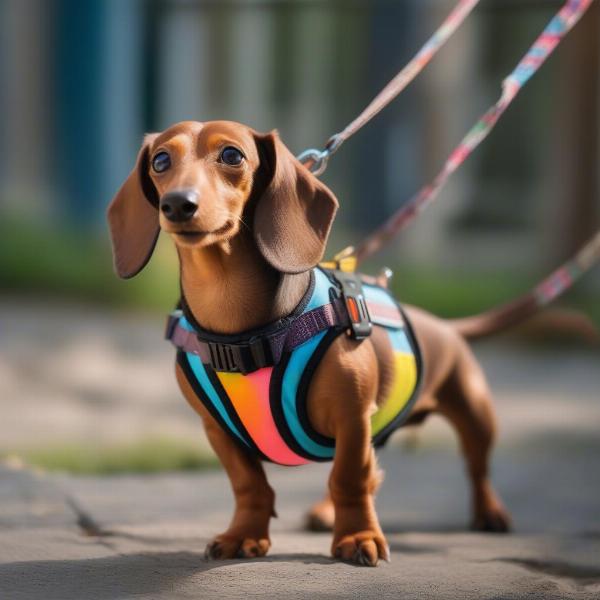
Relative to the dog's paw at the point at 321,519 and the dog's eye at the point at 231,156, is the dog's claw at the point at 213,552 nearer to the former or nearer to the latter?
the dog's paw at the point at 321,519

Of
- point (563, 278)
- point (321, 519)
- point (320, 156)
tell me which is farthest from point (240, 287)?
point (563, 278)

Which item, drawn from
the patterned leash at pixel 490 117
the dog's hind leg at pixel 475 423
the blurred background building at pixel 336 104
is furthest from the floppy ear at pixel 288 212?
the blurred background building at pixel 336 104

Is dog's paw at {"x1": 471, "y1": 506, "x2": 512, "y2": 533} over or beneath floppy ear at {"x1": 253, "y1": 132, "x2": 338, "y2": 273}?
beneath

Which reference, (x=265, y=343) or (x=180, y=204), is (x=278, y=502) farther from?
(x=180, y=204)

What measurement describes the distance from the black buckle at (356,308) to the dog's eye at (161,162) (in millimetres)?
491

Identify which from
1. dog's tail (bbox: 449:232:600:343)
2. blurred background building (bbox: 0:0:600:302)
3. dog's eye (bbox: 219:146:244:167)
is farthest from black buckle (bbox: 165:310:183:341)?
blurred background building (bbox: 0:0:600:302)

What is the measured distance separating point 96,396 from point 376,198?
4071 mm

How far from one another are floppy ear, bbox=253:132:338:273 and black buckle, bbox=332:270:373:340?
18 cm

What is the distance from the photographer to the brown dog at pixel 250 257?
228 cm

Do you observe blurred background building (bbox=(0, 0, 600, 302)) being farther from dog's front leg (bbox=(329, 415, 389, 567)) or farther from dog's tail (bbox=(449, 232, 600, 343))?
dog's front leg (bbox=(329, 415, 389, 567))

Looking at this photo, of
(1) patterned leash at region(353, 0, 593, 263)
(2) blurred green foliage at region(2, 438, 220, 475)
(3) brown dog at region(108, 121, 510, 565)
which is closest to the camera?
(3) brown dog at region(108, 121, 510, 565)

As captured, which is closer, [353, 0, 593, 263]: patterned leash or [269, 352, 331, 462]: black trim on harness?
[269, 352, 331, 462]: black trim on harness

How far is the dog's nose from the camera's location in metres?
2.16

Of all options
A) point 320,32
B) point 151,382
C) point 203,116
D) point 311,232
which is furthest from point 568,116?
point 311,232
